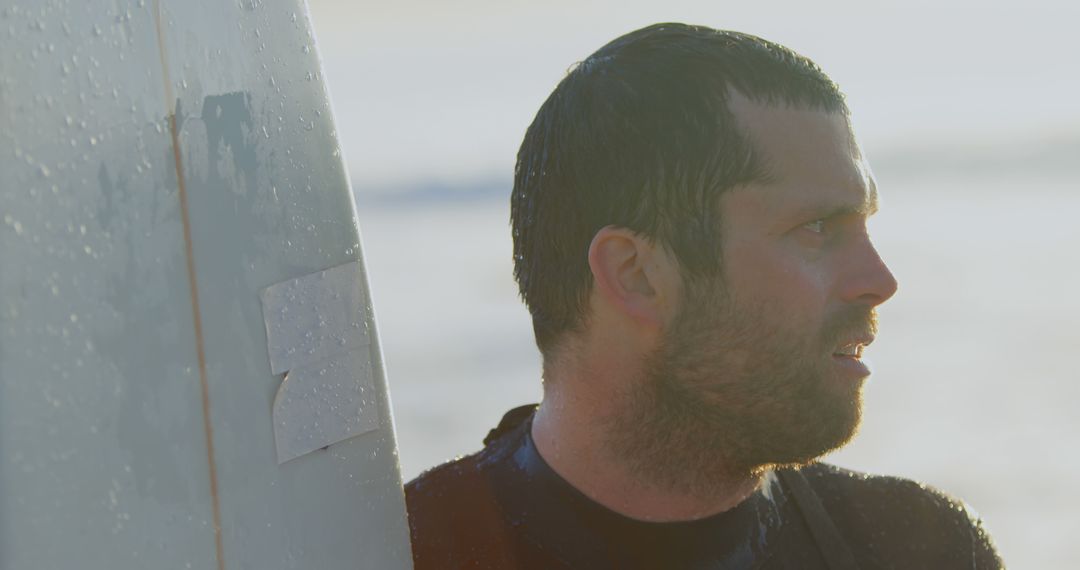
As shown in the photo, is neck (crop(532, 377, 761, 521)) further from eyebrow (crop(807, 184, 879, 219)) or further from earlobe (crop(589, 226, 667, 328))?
eyebrow (crop(807, 184, 879, 219))

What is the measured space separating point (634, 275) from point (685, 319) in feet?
0.34

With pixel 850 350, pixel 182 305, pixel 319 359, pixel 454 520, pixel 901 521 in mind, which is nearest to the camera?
pixel 182 305

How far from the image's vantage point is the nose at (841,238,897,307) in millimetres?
2334

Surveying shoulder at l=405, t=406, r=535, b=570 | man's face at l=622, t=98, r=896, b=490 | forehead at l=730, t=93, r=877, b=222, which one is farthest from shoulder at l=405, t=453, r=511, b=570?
forehead at l=730, t=93, r=877, b=222

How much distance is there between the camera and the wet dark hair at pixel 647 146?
2391 mm

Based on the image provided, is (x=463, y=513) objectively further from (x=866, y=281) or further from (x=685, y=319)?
(x=866, y=281)

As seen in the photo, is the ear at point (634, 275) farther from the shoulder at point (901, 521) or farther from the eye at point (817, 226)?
the shoulder at point (901, 521)

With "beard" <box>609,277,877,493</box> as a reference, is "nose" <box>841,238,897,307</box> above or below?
above

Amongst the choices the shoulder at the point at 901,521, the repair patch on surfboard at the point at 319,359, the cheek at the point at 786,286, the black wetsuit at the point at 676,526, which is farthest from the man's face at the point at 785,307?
the repair patch on surfboard at the point at 319,359

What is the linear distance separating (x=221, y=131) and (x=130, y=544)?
0.58m

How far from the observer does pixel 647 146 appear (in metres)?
2.44

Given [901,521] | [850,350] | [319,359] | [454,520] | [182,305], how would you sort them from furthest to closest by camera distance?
[901,521], [454,520], [850,350], [319,359], [182,305]

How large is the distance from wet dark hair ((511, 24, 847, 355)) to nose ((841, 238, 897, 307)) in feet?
0.63

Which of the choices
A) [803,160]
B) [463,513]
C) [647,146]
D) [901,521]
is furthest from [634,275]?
[901,521]
